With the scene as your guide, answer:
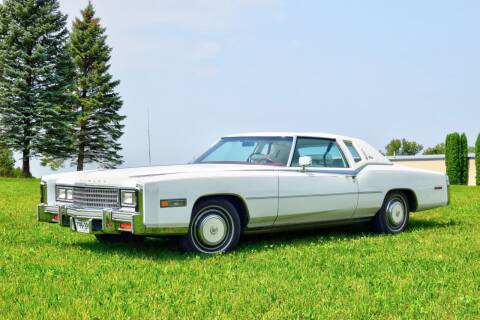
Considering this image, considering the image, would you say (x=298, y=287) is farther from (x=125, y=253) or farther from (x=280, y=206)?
(x=125, y=253)

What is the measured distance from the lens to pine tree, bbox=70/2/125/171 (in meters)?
47.8

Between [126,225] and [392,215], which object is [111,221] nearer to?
[126,225]

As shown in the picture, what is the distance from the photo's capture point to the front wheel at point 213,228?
7754 millimetres

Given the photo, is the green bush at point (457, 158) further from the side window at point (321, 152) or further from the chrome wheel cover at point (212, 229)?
the chrome wheel cover at point (212, 229)

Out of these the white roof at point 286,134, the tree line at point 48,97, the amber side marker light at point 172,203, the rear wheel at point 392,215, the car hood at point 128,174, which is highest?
the tree line at point 48,97

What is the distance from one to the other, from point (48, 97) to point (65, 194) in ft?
116

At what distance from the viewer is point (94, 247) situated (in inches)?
349

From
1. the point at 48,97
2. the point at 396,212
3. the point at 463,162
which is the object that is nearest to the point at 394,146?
the point at 463,162

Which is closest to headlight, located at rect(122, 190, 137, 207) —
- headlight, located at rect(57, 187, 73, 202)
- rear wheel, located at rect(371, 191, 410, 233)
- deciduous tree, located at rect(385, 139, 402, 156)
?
headlight, located at rect(57, 187, 73, 202)

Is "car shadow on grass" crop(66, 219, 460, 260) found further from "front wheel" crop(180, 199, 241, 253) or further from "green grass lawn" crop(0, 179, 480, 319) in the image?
"front wheel" crop(180, 199, 241, 253)

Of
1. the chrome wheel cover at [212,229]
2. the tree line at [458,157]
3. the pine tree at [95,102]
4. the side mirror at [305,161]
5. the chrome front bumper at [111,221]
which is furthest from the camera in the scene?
the pine tree at [95,102]

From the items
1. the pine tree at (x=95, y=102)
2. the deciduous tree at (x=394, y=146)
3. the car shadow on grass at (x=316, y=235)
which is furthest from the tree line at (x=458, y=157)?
the deciduous tree at (x=394, y=146)

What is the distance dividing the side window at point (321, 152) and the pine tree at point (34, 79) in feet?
111

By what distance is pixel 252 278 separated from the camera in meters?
6.50
